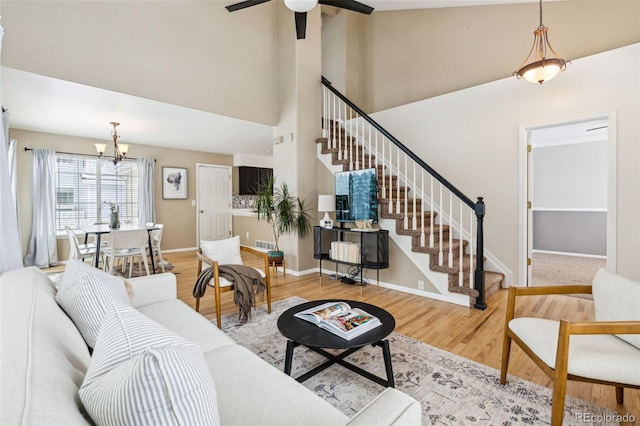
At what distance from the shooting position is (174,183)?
259 inches

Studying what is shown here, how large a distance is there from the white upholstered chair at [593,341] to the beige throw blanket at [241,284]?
203cm

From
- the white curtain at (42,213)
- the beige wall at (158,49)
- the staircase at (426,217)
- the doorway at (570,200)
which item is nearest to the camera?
the beige wall at (158,49)

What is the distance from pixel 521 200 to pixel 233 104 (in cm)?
414

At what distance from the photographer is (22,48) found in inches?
109

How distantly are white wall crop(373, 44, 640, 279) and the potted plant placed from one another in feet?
6.87

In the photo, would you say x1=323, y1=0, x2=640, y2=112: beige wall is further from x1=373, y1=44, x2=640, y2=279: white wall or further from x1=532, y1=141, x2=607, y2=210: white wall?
x1=532, y1=141, x2=607, y2=210: white wall

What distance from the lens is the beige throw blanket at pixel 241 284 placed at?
2662mm

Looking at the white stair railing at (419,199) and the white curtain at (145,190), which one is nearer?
the white stair railing at (419,199)

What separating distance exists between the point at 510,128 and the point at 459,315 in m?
2.51

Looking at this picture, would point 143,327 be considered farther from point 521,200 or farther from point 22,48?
point 521,200

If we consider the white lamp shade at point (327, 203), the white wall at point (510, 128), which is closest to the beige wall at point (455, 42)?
the white wall at point (510, 128)

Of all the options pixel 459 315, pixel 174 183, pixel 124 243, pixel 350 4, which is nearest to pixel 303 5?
pixel 350 4

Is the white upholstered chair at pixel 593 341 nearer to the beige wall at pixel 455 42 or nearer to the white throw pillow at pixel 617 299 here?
the white throw pillow at pixel 617 299

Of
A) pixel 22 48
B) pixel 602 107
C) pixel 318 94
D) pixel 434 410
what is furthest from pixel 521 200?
pixel 22 48
